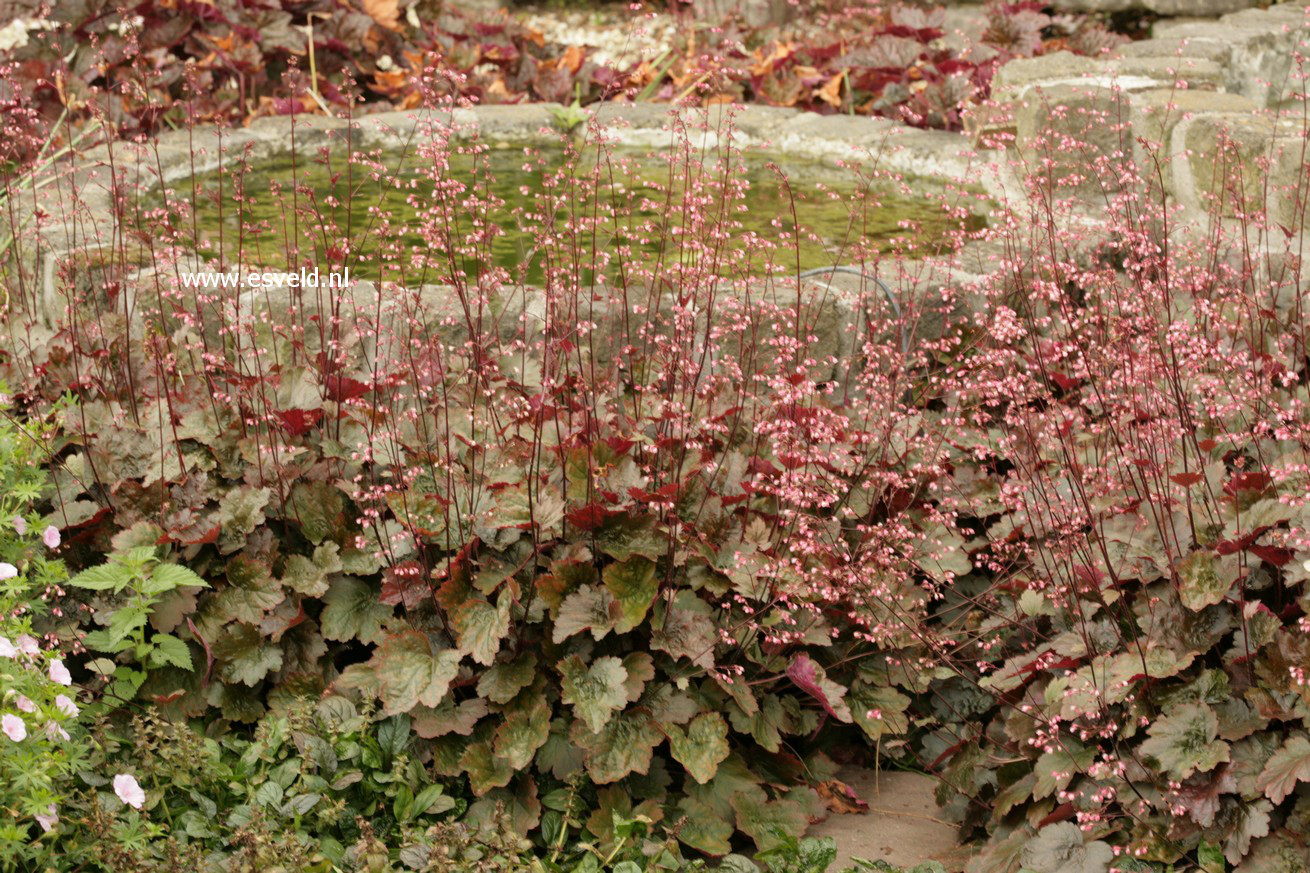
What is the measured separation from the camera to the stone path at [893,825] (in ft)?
10.5

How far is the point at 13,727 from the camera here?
2363 mm

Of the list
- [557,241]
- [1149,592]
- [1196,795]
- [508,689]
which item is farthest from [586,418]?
[1196,795]

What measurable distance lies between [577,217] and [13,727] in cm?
227

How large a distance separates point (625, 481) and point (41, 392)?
5.85ft

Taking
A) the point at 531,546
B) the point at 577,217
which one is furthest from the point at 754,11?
the point at 531,546

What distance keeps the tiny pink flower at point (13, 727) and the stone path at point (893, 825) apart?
1.73m

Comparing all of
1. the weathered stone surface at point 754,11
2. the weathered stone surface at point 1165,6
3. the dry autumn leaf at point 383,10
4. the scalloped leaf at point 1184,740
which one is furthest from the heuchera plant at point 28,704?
the weathered stone surface at point 754,11

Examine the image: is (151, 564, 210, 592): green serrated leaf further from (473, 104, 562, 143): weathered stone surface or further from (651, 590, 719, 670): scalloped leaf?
(473, 104, 562, 143): weathered stone surface

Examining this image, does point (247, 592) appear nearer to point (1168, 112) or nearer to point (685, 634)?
point (685, 634)

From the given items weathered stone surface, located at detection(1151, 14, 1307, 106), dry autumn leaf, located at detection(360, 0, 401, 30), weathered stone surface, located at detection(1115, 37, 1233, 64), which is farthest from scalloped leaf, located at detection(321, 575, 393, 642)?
dry autumn leaf, located at detection(360, 0, 401, 30)

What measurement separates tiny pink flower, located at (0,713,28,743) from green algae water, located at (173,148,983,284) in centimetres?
141

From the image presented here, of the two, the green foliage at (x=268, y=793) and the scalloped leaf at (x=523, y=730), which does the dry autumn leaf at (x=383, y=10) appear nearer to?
the green foliage at (x=268, y=793)

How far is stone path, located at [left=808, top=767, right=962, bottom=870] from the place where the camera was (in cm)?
321

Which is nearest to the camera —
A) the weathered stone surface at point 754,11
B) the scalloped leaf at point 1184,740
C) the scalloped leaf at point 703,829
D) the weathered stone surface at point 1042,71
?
the scalloped leaf at point 1184,740
